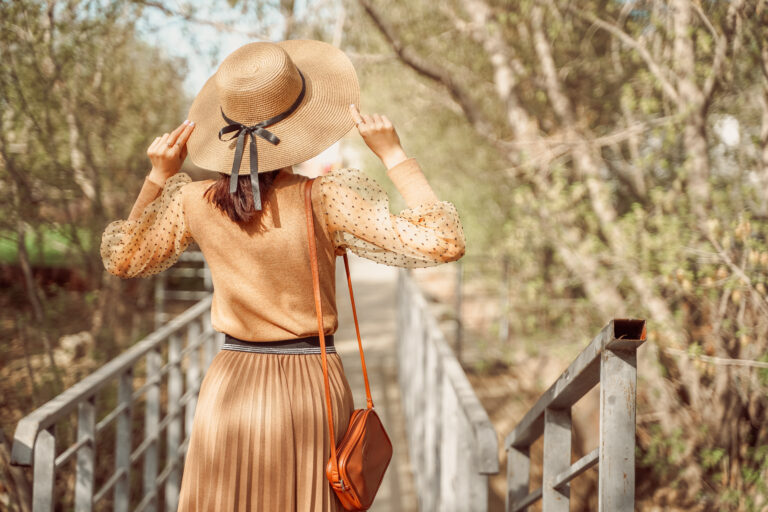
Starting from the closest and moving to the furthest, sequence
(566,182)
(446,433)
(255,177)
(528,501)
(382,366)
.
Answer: (255,177), (528,501), (446,433), (566,182), (382,366)

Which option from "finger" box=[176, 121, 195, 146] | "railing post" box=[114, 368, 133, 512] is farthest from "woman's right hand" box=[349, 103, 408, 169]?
"railing post" box=[114, 368, 133, 512]

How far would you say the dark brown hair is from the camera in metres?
1.56

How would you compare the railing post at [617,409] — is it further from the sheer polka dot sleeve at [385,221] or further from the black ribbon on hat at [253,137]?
the black ribbon on hat at [253,137]

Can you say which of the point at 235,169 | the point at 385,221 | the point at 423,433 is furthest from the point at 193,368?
the point at 385,221

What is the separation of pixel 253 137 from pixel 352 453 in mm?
831

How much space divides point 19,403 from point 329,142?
243 cm

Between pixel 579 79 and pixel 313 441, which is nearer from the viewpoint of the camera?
pixel 313 441

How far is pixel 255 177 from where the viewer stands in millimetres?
1541

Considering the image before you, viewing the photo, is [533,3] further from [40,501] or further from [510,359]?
[40,501]

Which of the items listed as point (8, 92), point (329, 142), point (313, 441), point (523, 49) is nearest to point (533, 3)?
point (523, 49)

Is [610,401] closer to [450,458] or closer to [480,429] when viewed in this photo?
[480,429]

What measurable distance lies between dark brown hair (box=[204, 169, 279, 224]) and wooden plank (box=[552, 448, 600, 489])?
0.95 meters

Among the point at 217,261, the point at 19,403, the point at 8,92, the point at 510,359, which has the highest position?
the point at 8,92

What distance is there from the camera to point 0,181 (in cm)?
289
